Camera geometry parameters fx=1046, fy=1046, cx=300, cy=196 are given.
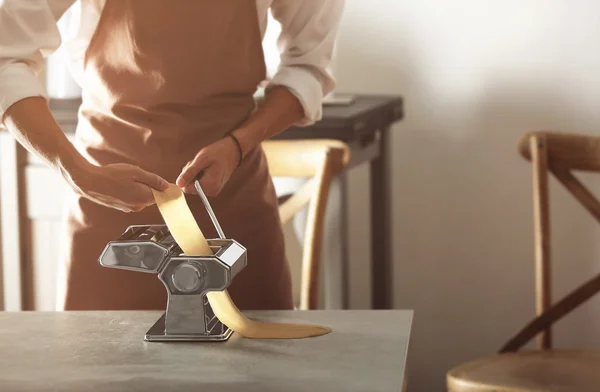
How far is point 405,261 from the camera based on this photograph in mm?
2680

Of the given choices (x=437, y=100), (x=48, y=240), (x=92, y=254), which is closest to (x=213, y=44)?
(x=92, y=254)

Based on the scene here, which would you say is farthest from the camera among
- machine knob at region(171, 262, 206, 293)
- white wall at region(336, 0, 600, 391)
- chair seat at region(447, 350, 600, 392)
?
white wall at region(336, 0, 600, 391)

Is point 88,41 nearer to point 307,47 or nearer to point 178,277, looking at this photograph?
point 307,47

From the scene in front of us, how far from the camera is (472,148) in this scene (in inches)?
102

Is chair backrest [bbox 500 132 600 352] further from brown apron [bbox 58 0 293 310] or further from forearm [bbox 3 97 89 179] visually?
forearm [bbox 3 97 89 179]

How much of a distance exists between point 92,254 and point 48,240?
0.98 meters

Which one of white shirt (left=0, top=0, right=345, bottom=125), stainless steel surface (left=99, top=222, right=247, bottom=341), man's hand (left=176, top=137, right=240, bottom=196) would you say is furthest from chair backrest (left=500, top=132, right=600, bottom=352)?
stainless steel surface (left=99, top=222, right=247, bottom=341)

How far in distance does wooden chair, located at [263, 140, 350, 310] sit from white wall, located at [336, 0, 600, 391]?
2.41 feet

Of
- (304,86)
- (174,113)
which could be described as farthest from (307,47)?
(174,113)

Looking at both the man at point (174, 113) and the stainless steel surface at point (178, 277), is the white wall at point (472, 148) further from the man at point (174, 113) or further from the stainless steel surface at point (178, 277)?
the stainless steel surface at point (178, 277)

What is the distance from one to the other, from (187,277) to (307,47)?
502 mm

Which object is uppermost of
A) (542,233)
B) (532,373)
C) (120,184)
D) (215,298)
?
(120,184)

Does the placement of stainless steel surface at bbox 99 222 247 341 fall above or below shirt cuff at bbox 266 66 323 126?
below

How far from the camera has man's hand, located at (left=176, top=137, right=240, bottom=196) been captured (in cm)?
125
